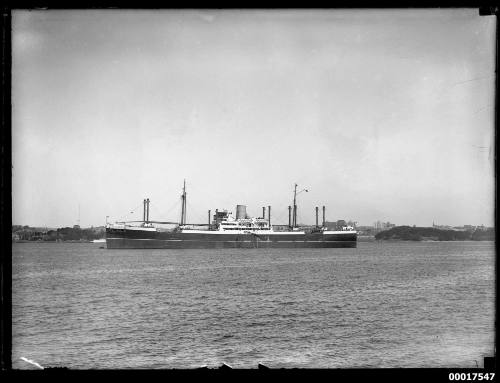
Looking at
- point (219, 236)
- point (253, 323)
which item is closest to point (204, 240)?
point (219, 236)

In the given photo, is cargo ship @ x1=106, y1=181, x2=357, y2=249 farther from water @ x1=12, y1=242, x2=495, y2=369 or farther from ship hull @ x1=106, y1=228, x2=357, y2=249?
water @ x1=12, y1=242, x2=495, y2=369

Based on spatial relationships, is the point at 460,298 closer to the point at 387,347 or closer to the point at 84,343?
the point at 387,347

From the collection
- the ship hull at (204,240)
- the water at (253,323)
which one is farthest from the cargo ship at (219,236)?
the water at (253,323)

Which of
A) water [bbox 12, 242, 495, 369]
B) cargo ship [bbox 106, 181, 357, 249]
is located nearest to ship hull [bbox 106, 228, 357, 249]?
cargo ship [bbox 106, 181, 357, 249]

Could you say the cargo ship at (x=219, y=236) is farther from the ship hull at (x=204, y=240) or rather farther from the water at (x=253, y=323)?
the water at (x=253, y=323)

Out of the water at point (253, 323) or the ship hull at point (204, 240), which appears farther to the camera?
the ship hull at point (204, 240)

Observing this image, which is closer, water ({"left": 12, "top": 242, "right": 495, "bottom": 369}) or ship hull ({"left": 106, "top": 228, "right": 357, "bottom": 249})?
water ({"left": 12, "top": 242, "right": 495, "bottom": 369})

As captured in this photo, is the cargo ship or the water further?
the cargo ship
